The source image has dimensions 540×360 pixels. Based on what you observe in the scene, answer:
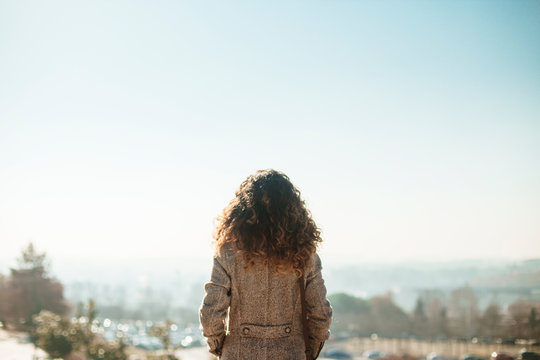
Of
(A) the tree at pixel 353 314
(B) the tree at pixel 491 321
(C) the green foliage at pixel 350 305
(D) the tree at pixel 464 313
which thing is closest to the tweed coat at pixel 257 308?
(B) the tree at pixel 491 321

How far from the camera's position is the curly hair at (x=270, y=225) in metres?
2.10

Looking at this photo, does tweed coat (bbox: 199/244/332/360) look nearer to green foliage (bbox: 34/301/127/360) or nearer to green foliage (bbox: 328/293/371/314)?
green foliage (bbox: 34/301/127/360)

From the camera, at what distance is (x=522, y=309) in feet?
52.4

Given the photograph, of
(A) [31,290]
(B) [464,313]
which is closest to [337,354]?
(B) [464,313]

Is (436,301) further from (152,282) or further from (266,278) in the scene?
(152,282)

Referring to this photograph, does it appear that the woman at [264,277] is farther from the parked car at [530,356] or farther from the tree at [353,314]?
the tree at [353,314]

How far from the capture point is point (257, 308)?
2170mm

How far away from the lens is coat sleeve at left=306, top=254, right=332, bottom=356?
86.7 inches

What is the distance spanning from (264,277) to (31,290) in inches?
909

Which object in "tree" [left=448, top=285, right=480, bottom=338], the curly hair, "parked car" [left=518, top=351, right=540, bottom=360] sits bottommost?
"tree" [left=448, top=285, right=480, bottom=338]

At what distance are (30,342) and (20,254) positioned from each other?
23.9 feet

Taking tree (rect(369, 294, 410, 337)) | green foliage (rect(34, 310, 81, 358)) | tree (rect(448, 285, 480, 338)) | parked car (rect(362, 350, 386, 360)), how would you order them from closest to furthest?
green foliage (rect(34, 310, 81, 358)) < tree (rect(448, 285, 480, 338)) < parked car (rect(362, 350, 386, 360)) < tree (rect(369, 294, 410, 337))

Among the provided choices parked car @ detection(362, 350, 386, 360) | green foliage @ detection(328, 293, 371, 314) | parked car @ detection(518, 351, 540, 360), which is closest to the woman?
parked car @ detection(518, 351, 540, 360)

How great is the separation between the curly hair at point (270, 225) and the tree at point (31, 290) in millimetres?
21759
